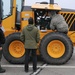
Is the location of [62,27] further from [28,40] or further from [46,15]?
[28,40]

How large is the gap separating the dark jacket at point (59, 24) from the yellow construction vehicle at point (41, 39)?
0.55ft

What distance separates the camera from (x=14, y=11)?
13.6 meters

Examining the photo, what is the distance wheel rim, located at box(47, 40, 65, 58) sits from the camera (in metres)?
13.1

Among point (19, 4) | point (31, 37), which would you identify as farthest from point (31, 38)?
point (19, 4)

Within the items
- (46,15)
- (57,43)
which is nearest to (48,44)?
(57,43)

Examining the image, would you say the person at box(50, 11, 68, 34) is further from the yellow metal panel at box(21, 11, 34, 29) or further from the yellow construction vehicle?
the yellow metal panel at box(21, 11, 34, 29)

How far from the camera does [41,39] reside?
516 inches

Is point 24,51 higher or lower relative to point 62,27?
lower

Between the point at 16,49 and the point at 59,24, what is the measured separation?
164 centimetres

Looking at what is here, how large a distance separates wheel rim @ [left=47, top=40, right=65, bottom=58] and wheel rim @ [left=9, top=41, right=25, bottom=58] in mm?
890

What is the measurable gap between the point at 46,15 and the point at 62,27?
34.7 inches

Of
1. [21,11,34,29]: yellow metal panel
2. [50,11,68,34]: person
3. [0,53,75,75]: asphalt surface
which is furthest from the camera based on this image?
[21,11,34,29]: yellow metal panel

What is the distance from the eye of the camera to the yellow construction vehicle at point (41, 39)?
42.8ft

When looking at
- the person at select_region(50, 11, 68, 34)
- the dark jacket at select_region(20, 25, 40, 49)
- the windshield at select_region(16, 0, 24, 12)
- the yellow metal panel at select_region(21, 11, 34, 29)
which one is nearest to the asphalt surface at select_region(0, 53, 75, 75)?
the dark jacket at select_region(20, 25, 40, 49)
